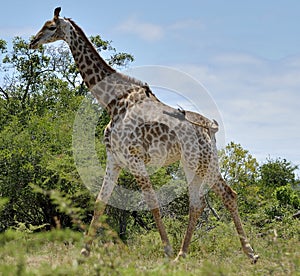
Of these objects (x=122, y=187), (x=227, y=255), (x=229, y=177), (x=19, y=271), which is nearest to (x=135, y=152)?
(x=227, y=255)

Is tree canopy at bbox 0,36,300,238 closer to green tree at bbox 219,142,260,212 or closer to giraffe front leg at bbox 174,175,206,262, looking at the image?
green tree at bbox 219,142,260,212

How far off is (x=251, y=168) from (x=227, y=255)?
9.89 metres

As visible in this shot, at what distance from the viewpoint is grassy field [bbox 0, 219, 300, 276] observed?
4.23m

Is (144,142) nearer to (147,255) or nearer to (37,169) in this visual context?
(147,255)

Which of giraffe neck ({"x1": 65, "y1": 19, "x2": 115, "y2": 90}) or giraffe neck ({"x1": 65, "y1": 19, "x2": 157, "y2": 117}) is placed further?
giraffe neck ({"x1": 65, "y1": 19, "x2": 115, "y2": 90})

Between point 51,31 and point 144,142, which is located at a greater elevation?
point 51,31

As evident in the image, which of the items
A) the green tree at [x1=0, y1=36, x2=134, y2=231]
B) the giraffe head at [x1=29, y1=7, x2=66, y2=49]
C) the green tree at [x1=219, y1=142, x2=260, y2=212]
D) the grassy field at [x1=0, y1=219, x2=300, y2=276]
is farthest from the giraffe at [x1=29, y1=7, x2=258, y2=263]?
the green tree at [x1=219, y1=142, x2=260, y2=212]

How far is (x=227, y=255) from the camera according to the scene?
315 inches

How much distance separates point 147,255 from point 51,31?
3.68 meters

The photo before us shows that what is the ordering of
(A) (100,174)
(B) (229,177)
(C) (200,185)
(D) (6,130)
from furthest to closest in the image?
(B) (229,177) < (D) (6,130) < (A) (100,174) < (C) (200,185)

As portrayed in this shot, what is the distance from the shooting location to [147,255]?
8016 millimetres

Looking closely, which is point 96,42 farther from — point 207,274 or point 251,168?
point 207,274

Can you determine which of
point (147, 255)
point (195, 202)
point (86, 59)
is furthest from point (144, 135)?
point (147, 255)

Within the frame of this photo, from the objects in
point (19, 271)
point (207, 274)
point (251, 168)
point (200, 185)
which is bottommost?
point (19, 271)
